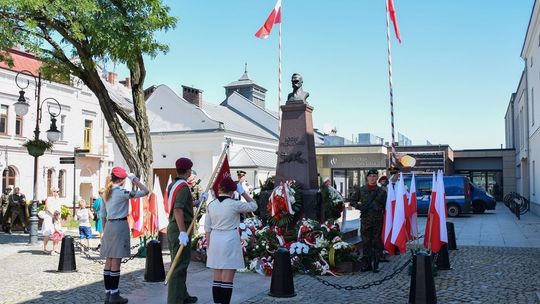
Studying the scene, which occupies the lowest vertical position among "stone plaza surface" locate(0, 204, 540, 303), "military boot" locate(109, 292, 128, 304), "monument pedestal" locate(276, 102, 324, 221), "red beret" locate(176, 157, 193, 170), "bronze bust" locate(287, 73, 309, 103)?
"stone plaza surface" locate(0, 204, 540, 303)

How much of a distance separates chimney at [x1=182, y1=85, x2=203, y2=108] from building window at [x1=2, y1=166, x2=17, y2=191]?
13.4m

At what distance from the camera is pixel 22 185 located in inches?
1179

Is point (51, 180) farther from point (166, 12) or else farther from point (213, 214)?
point (213, 214)

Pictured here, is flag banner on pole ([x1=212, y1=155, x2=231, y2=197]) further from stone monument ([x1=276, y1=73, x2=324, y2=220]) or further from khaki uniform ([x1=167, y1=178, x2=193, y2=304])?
stone monument ([x1=276, y1=73, x2=324, y2=220])

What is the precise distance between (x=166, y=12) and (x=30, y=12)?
335cm

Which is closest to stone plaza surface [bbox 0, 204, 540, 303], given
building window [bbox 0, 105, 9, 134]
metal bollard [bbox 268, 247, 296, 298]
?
metal bollard [bbox 268, 247, 296, 298]

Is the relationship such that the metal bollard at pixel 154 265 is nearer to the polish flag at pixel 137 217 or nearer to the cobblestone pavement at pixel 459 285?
the cobblestone pavement at pixel 459 285

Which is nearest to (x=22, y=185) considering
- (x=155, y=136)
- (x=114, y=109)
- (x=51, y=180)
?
Answer: (x=51, y=180)

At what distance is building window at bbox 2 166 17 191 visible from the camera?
2897 centimetres

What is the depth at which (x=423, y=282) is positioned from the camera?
699 cm

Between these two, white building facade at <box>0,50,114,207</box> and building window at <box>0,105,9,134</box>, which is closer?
building window at <box>0,105,9,134</box>

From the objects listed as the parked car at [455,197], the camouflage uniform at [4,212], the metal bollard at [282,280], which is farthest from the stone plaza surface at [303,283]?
the parked car at [455,197]

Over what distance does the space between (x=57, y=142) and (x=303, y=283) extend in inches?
1111

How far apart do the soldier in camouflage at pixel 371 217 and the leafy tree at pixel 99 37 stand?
697 centimetres
